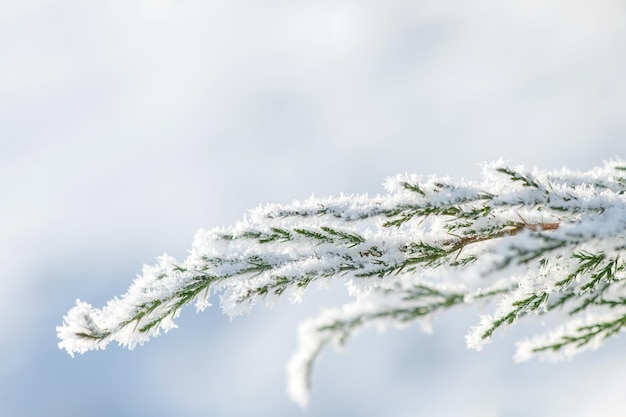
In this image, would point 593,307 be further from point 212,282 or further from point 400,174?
point 212,282

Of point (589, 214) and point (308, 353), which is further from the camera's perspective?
point (589, 214)

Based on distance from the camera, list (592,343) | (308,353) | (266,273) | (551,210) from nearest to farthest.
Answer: (308,353), (592,343), (551,210), (266,273)

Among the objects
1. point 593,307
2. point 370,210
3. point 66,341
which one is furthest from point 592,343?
point 66,341

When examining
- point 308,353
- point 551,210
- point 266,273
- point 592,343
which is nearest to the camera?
point 308,353

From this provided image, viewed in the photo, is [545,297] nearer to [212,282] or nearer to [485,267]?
[485,267]

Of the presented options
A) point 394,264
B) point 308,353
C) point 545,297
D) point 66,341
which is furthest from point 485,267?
point 66,341

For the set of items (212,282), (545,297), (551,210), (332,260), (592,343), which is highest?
(212,282)

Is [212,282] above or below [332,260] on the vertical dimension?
above
